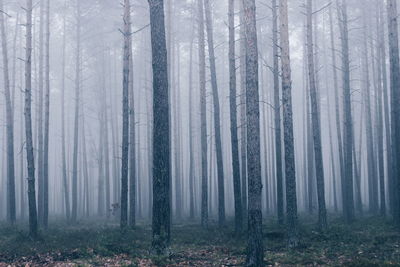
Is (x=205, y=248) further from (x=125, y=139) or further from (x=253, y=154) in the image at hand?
(x=125, y=139)

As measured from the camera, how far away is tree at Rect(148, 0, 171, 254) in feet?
32.1

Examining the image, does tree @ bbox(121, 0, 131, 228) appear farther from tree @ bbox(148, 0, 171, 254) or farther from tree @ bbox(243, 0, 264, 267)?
tree @ bbox(243, 0, 264, 267)

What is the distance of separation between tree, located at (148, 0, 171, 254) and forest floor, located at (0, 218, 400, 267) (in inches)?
26.4

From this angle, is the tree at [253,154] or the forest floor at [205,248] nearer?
the tree at [253,154]

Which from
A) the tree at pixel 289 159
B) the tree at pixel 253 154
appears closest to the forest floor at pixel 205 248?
the tree at pixel 289 159

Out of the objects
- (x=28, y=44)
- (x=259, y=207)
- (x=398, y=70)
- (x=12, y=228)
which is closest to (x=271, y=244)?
(x=259, y=207)

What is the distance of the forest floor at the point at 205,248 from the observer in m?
9.80

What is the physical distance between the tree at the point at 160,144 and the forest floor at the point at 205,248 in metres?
0.67

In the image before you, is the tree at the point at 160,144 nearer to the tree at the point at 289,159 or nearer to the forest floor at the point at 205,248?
the forest floor at the point at 205,248

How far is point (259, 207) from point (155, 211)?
2626mm

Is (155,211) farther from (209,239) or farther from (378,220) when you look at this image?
(378,220)

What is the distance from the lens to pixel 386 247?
37.3 ft

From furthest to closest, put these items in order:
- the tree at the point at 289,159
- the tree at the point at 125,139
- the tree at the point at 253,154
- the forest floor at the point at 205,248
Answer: the tree at the point at 125,139 → the tree at the point at 289,159 → the forest floor at the point at 205,248 → the tree at the point at 253,154

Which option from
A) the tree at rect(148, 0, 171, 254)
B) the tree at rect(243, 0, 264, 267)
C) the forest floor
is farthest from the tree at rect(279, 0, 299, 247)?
the tree at rect(148, 0, 171, 254)
